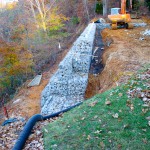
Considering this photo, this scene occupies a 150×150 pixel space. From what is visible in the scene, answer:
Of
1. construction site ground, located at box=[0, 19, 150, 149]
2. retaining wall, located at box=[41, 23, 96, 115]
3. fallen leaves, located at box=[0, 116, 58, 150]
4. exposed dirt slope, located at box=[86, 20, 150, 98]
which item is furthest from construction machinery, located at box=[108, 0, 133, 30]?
fallen leaves, located at box=[0, 116, 58, 150]

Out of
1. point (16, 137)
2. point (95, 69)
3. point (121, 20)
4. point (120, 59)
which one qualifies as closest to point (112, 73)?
point (120, 59)

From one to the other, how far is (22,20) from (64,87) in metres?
16.4

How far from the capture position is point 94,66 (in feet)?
40.4

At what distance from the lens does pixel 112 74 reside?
9.52 m

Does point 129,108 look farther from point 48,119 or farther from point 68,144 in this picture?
point 48,119

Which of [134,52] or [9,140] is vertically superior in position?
[134,52]

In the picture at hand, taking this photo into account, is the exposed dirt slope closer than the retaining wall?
No

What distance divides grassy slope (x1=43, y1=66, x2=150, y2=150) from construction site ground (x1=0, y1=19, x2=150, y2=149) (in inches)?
79.6

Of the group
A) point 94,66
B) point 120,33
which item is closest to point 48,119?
point 94,66

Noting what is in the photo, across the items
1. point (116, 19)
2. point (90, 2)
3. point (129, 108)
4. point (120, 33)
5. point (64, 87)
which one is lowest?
point (64, 87)

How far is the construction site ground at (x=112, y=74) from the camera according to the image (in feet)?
29.7

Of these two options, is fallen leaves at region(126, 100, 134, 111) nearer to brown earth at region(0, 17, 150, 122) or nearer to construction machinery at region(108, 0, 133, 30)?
brown earth at region(0, 17, 150, 122)

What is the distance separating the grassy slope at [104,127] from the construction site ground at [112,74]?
2023mm

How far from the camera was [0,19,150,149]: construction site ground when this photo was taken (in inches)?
356
